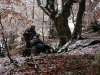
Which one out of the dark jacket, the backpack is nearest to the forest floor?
the backpack

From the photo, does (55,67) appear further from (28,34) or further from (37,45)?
(28,34)

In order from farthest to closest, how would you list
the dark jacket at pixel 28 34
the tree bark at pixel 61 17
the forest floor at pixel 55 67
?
1. the tree bark at pixel 61 17
2. the dark jacket at pixel 28 34
3. the forest floor at pixel 55 67

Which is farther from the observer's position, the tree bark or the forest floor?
the tree bark

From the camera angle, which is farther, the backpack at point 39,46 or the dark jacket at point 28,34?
the dark jacket at point 28,34

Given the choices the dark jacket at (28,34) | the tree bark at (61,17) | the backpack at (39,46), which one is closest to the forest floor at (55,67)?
the backpack at (39,46)

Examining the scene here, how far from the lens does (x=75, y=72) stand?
229 inches

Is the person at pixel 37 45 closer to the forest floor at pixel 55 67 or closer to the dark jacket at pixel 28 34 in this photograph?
the dark jacket at pixel 28 34

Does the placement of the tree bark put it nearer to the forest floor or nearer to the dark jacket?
the dark jacket

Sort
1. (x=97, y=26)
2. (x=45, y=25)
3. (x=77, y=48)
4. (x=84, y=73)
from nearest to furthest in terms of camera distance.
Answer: (x=84, y=73) < (x=77, y=48) < (x=97, y=26) < (x=45, y=25)

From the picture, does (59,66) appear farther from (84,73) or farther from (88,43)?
(88,43)

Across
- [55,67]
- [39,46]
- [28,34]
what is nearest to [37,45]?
[39,46]

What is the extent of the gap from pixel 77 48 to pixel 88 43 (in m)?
0.64

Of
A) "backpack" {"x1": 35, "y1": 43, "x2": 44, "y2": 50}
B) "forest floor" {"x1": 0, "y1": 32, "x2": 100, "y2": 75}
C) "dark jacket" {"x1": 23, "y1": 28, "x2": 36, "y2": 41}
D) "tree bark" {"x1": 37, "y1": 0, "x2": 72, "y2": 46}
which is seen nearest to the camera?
"forest floor" {"x1": 0, "y1": 32, "x2": 100, "y2": 75}

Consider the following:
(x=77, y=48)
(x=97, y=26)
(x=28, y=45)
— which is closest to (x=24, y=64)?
(x=28, y=45)
